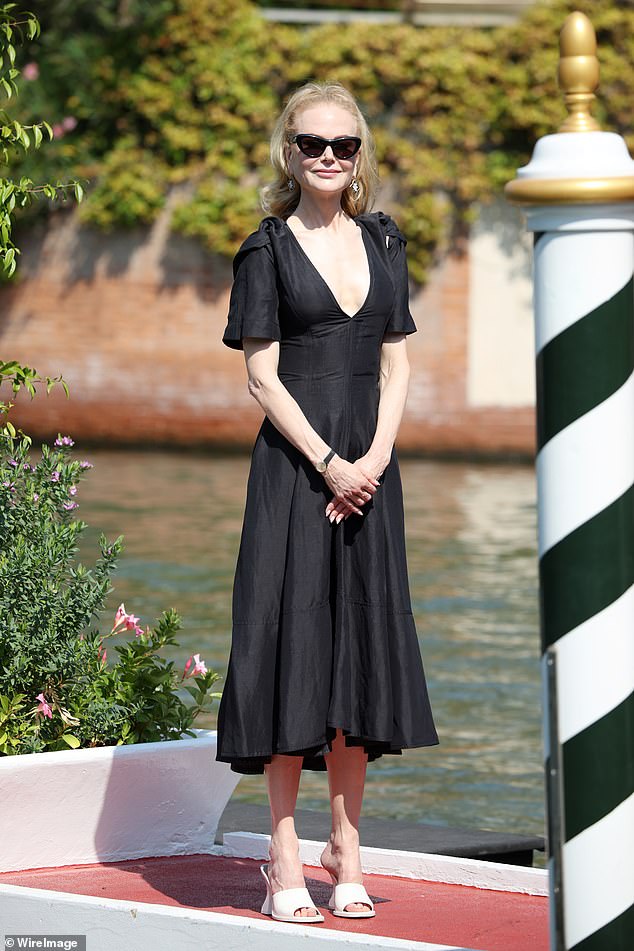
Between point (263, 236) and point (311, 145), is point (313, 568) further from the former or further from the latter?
point (311, 145)

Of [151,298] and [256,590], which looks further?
[151,298]

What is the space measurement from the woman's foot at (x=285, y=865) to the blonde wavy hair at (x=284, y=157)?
1.54 meters

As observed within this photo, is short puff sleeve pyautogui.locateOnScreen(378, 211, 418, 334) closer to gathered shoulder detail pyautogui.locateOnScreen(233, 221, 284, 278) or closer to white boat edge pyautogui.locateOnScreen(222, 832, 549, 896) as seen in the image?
gathered shoulder detail pyautogui.locateOnScreen(233, 221, 284, 278)

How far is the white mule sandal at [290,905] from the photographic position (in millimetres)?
3678

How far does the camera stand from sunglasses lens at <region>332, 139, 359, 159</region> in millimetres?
3807

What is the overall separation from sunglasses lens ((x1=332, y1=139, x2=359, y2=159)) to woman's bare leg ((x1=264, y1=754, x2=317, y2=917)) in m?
1.44

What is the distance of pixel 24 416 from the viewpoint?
63.3 ft

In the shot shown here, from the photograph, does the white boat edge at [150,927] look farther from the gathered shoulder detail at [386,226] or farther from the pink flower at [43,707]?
→ the gathered shoulder detail at [386,226]

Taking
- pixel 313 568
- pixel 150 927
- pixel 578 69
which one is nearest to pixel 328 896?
pixel 150 927

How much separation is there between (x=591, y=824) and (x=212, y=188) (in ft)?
55.7

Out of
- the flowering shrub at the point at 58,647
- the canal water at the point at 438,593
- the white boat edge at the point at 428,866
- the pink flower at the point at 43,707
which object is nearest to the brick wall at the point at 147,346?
the canal water at the point at 438,593

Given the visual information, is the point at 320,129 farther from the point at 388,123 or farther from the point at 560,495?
the point at 388,123

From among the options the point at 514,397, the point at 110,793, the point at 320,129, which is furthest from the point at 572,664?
the point at 514,397

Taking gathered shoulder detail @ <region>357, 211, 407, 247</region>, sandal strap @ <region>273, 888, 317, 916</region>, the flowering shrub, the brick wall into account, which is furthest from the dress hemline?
the brick wall
